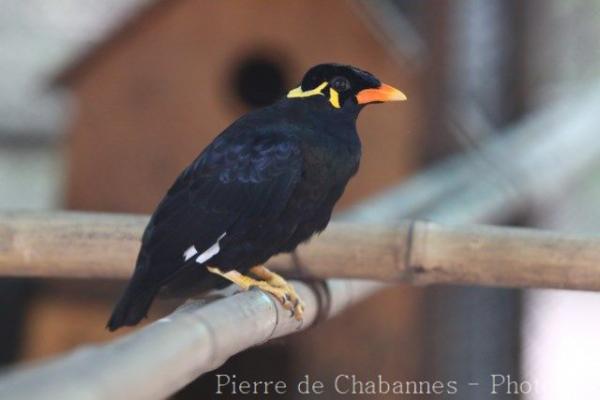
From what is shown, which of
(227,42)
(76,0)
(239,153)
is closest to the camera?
(239,153)

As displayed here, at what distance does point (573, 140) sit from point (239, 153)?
126 centimetres

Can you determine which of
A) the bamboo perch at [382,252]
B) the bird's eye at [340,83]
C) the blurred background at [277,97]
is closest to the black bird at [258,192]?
the bird's eye at [340,83]

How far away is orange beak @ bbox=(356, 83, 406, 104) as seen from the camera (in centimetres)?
45

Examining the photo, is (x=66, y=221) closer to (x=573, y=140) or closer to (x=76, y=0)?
(x=573, y=140)

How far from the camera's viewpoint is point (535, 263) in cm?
63

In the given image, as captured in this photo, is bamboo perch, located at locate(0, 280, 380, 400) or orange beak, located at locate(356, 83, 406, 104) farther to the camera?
orange beak, located at locate(356, 83, 406, 104)

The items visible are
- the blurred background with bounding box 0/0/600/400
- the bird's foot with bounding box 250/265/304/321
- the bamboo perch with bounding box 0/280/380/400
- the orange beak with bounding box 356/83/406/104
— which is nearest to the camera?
the bamboo perch with bounding box 0/280/380/400

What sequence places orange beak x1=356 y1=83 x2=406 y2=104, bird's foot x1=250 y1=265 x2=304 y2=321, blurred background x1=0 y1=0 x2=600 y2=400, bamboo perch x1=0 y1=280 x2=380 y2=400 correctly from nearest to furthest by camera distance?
bamboo perch x1=0 y1=280 x2=380 y2=400, orange beak x1=356 y1=83 x2=406 y2=104, bird's foot x1=250 y1=265 x2=304 y2=321, blurred background x1=0 y1=0 x2=600 y2=400

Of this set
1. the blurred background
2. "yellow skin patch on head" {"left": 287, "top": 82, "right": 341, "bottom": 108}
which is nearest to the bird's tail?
"yellow skin patch on head" {"left": 287, "top": 82, "right": 341, "bottom": 108}

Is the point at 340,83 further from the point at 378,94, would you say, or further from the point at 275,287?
the point at 275,287

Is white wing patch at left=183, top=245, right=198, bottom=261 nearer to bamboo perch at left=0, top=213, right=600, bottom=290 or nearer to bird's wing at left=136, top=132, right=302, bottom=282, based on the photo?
bird's wing at left=136, top=132, right=302, bottom=282

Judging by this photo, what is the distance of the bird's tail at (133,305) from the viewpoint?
0.47 metres

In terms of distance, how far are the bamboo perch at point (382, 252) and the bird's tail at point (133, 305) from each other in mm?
154

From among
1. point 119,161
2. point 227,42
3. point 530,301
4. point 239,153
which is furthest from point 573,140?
point 239,153
